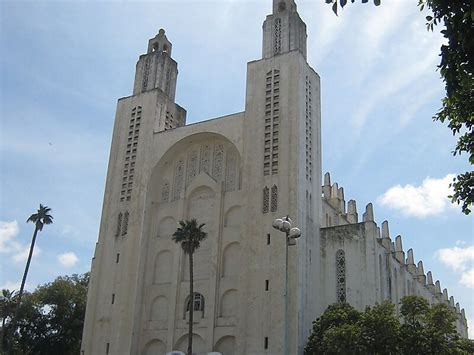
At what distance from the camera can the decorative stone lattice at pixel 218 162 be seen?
129 feet

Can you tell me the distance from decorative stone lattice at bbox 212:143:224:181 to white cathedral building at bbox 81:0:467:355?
9cm

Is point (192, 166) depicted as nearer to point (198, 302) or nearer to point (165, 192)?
point (165, 192)

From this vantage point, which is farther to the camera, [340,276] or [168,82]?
[168,82]

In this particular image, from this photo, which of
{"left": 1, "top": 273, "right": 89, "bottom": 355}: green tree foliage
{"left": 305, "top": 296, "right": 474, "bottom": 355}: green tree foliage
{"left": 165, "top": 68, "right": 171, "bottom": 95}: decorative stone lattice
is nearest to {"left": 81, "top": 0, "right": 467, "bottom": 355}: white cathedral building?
{"left": 165, "top": 68, "right": 171, "bottom": 95}: decorative stone lattice

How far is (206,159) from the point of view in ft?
133

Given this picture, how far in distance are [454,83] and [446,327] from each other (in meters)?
19.5

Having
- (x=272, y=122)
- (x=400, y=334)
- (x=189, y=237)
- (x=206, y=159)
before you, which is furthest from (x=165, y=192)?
(x=400, y=334)

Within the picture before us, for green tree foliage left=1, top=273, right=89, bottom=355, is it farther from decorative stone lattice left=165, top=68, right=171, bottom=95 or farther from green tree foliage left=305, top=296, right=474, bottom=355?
green tree foliage left=305, top=296, right=474, bottom=355

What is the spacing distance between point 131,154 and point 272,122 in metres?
11.5

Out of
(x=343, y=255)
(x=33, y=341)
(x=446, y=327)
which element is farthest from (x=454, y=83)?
(x=33, y=341)

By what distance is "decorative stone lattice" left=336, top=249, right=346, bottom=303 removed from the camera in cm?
3375

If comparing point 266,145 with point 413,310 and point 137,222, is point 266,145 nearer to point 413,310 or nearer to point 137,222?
point 137,222

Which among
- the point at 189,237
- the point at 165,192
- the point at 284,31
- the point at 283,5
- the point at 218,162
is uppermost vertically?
the point at 283,5

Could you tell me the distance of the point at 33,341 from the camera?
4681cm
